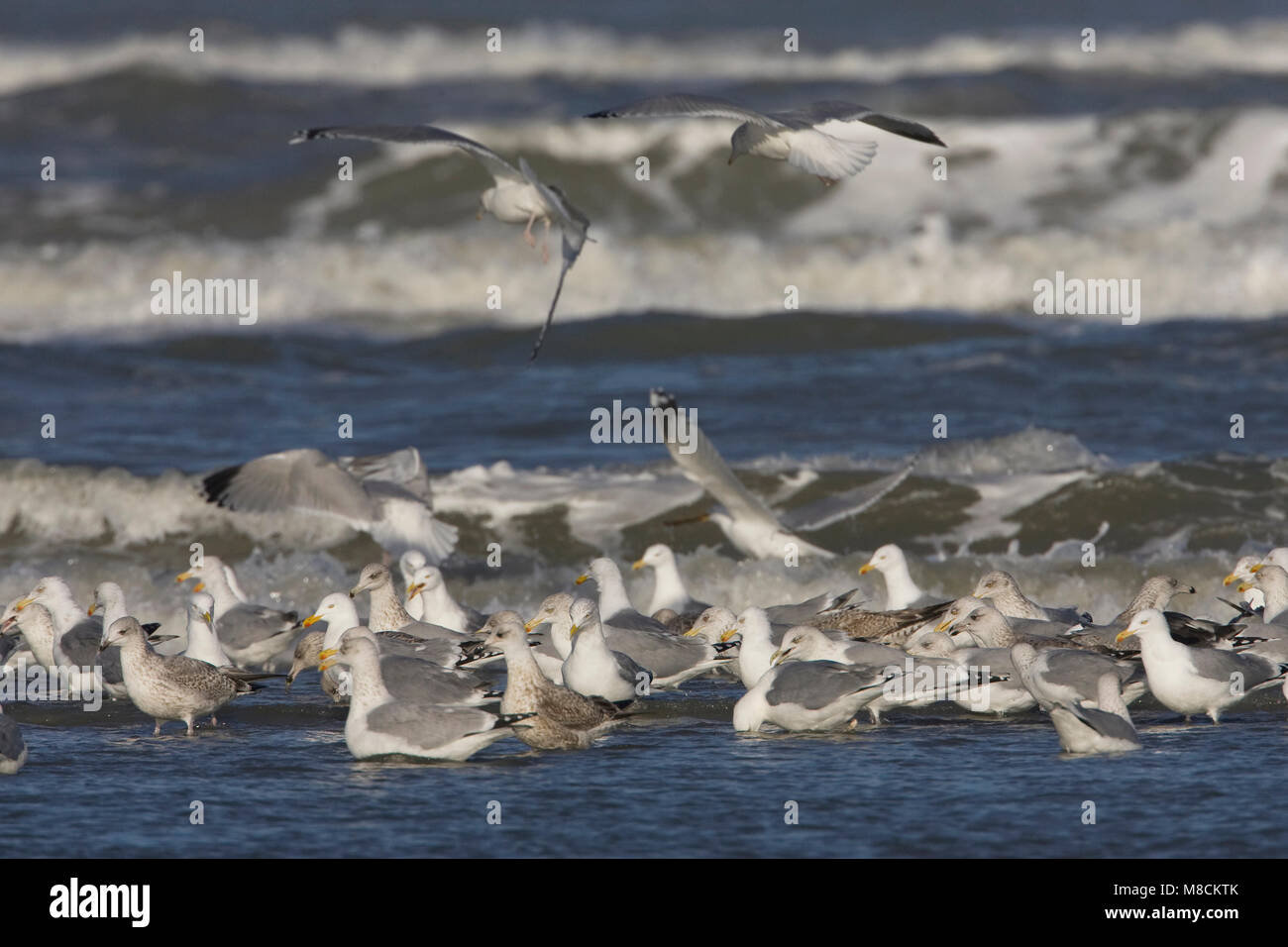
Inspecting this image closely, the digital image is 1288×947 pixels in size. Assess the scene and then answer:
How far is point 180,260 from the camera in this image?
2700 centimetres

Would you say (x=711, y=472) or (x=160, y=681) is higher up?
(x=711, y=472)

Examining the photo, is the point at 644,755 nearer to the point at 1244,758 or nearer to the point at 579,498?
the point at 1244,758

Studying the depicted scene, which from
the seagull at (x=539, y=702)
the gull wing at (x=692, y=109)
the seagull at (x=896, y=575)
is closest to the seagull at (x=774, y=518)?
the seagull at (x=896, y=575)

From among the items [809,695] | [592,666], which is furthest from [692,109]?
[809,695]

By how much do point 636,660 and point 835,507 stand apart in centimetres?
343

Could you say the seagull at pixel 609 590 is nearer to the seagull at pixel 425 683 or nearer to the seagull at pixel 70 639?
the seagull at pixel 425 683

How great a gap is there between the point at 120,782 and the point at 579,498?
7171 mm

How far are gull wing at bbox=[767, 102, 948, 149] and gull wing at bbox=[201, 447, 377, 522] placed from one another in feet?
12.2

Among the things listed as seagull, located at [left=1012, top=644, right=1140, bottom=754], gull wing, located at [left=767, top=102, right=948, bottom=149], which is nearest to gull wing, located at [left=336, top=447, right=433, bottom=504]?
gull wing, located at [left=767, top=102, right=948, bottom=149]

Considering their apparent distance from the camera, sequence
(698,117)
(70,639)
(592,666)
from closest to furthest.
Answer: (592,666)
(698,117)
(70,639)

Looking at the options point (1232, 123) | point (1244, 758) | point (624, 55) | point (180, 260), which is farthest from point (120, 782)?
point (624, 55)

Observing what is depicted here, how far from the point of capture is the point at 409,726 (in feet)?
24.5

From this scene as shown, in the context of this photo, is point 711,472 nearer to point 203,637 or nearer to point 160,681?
point 203,637

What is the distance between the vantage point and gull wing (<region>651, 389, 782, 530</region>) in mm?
10680
